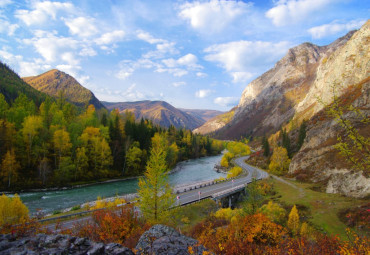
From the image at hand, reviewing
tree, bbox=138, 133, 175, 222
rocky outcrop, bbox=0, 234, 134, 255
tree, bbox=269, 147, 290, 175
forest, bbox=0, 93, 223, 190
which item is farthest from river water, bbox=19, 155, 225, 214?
tree, bbox=269, 147, 290, 175

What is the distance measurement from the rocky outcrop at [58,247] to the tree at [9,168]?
4210cm

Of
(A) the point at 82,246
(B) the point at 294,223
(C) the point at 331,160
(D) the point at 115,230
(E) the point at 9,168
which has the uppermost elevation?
(A) the point at 82,246

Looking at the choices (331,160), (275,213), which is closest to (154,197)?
(275,213)

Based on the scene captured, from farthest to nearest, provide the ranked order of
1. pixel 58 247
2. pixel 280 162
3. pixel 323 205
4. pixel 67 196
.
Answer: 1. pixel 280 162
2. pixel 67 196
3. pixel 323 205
4. pixel 58 247

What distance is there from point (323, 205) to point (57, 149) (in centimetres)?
5614

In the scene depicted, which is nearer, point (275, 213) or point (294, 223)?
point (294, 223)

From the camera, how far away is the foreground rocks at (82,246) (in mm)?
6641

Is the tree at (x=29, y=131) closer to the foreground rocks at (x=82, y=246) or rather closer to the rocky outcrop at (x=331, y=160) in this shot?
the foreground rocks at (x=82, y=246)

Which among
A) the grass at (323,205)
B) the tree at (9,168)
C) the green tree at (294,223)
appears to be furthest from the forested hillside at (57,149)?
the green tree at (294,223)

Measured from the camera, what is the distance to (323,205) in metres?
26.8

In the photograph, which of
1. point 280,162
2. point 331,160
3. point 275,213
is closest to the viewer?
point 275,213

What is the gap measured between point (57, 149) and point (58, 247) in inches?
Result: 1960

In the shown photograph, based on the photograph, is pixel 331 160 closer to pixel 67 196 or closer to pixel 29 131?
pixel 67 196

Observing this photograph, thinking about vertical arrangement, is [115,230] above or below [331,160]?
above
